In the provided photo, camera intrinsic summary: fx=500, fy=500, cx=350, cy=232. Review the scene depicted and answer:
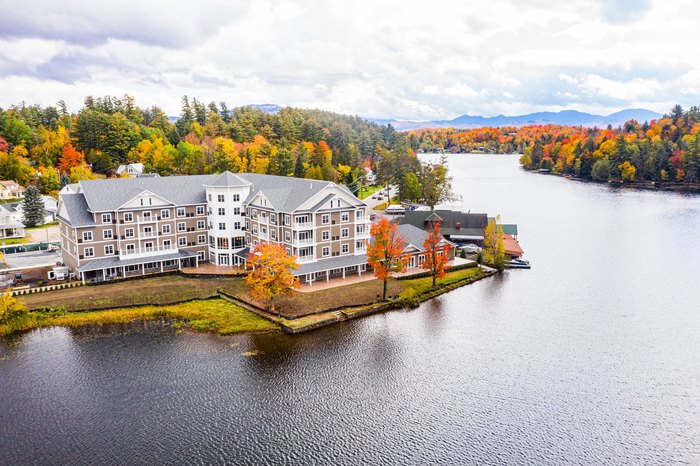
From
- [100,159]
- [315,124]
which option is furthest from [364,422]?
[315,124]

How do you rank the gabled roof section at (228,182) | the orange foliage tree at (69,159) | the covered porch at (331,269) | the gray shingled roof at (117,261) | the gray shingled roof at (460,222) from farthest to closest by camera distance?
1. the orange foliage tree at (69,159)
2. the gray shingled roof at (460,222)
3. the gabled roof section at (228,182)
4. the covered porch at (331,269)
5. the gray shingled roof at (117,261)

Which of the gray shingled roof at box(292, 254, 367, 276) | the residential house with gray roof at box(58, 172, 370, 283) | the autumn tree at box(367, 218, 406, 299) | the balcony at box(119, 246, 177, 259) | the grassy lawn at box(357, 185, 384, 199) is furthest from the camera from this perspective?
the grassy lawn at box(357, 185, 384, 199)

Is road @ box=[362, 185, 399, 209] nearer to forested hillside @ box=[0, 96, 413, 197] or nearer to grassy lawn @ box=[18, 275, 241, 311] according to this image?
forested hillside @ box=[0, 96, 413, 197]

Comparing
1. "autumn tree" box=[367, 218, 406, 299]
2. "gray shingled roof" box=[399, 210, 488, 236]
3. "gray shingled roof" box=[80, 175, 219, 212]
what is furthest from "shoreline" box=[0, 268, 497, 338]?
"gray shingled roof" box=[399, 210, 488, 236]

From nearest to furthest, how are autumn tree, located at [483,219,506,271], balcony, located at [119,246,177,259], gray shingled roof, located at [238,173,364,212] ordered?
1. gray shingled roof, located at [238,173,364,212]
2. balcony, located at [119,246,177,259]
3. autumn tree, located at [483,219,506,271]

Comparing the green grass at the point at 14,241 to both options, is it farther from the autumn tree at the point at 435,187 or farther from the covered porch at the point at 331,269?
the autumn tree at the point at 435,187

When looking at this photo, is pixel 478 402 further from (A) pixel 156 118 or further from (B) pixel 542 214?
(A) pixel 156 118

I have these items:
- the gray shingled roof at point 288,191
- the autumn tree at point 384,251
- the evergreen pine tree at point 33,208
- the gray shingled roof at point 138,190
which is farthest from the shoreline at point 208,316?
the evergreen pine tree at point 33,208
